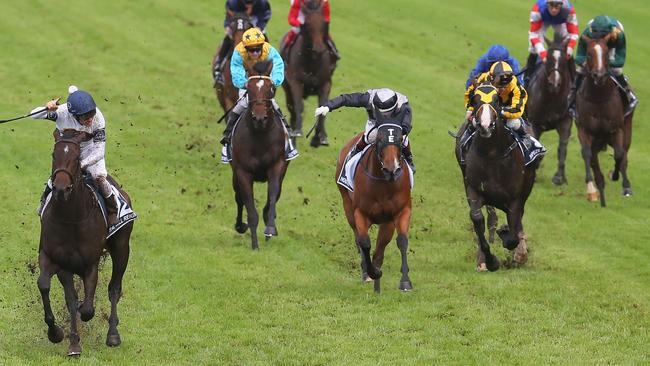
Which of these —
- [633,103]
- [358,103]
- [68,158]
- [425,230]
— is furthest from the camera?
A: [633,103]

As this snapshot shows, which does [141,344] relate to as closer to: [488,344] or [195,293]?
[195,293]

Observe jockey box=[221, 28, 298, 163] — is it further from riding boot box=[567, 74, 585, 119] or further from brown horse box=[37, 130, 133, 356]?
riding boot box=[567, 74, 585, 119]

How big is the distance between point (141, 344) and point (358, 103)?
385 centimetres

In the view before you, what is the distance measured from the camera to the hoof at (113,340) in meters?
12.5

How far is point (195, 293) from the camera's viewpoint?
15.0 m

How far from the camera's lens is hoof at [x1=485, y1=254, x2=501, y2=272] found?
15582mm

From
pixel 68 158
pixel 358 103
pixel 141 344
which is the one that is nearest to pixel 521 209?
pixel 358 103

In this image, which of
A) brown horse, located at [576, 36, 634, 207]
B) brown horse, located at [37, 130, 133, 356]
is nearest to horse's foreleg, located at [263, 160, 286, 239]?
brown horse, located at [37, 130, 133, 356]

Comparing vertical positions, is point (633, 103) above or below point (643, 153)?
above

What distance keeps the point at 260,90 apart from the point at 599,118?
22.9 feet

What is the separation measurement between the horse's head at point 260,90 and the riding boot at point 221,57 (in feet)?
19.3

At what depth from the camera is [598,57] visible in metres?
19.2

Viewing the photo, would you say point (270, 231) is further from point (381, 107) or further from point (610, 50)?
point (610, 50)

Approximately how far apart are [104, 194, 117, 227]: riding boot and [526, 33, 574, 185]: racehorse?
1107 cm
